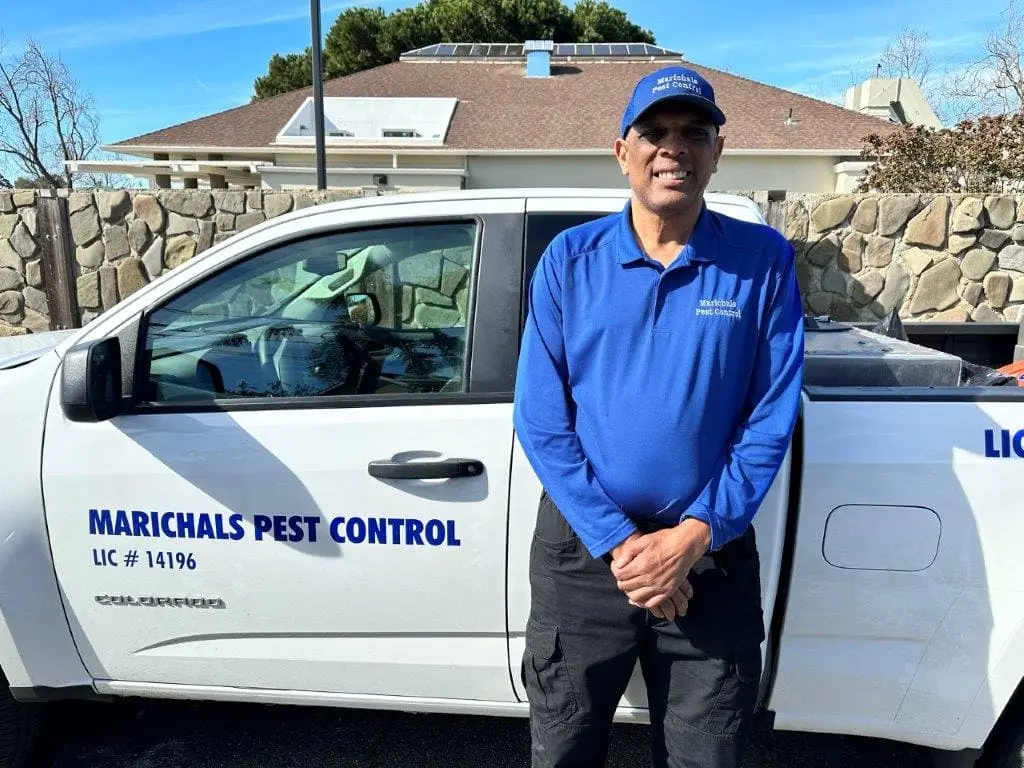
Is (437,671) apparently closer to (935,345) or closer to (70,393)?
(70,393)

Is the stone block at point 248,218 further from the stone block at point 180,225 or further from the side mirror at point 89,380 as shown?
the side mirror at point 89,380

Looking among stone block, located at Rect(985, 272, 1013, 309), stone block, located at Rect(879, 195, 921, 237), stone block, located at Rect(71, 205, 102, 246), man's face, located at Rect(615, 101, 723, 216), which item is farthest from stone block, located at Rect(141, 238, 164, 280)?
Result: stone block, located at Rect(985, 272, 1013, 309)

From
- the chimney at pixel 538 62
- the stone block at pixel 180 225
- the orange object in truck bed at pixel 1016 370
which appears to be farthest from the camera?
the chimney at pixel 538 62

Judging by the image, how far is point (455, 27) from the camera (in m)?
26.3

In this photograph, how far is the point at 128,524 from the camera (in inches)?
83.4

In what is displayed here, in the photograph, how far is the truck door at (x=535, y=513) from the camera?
1.87 metres

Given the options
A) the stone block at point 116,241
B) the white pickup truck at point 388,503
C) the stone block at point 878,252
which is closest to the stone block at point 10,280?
the stone block at point 116,241

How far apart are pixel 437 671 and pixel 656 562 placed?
0.85 m

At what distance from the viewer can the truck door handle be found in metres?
1.95

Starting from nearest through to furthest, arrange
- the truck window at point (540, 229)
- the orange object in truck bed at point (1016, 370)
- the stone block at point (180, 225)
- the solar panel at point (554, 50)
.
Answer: the truck window at point (540, 229)
the orange object in truck bed at point (1016, 370)
the stone block at point (180, 225)
the solar panel at point (554, 50)

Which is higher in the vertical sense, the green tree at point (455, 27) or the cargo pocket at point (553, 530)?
the green tree at point (455, 27)

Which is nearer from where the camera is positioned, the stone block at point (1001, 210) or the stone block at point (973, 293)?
the stone block at point (1001, 210)

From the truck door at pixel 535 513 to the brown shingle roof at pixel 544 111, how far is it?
41.9 ft

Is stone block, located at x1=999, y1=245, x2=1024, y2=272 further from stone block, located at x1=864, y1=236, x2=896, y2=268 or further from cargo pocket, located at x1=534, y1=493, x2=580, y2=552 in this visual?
cargo pocket, located at x1=534, y1=493, x2=580, y2=552
